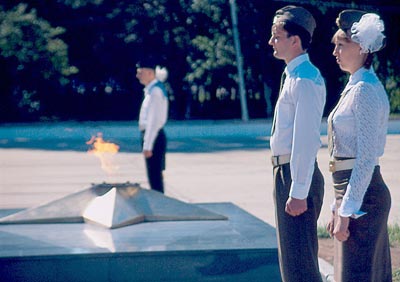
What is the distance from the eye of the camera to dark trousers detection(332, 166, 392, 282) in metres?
3.92

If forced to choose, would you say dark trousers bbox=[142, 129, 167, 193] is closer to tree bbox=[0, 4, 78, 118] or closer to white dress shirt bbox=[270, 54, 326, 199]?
white dress shirt bbox=[270, 54, 326, 199]

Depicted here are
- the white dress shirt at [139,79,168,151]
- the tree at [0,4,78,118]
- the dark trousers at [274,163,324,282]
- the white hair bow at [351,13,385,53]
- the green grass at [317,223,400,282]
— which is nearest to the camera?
the white hair bow at [351,13,385,53]

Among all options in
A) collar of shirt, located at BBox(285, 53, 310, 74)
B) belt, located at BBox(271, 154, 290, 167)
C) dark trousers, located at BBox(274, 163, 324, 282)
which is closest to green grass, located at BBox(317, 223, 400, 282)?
dark trousers, located at BBox(274, 163, 324, 282)

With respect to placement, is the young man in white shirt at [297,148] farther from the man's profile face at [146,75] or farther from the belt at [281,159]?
the man's profile face at [146,75]

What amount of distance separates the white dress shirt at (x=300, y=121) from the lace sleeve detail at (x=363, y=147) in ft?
1.10

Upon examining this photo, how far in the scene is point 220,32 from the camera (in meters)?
29.7

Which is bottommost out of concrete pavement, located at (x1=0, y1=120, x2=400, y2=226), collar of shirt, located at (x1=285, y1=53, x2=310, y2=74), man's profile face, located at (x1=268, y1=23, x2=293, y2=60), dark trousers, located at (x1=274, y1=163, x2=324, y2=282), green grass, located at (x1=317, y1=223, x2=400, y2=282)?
concrete pavement, located at (x1=0, y1=120, x2=400, y2=226)

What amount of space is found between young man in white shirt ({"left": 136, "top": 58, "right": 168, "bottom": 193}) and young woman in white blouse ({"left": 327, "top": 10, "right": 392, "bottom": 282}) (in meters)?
4.75

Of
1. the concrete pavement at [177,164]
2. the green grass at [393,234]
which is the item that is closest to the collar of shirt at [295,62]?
the concrete pavement at [177,164]

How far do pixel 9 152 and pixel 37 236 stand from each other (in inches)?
538

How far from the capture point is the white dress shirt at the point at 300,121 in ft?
13.6

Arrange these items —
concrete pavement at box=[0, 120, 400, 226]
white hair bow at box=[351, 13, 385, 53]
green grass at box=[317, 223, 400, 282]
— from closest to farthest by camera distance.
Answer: white hair bow at box=[351, 13, 385, 53]
green grass at box=[317, 223, 400, 282]
concrete pavement at box=[0, 120, 400, 226]

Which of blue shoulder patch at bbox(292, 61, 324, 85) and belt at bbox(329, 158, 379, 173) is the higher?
blue shoulder patch at bbox(292, 61, 324, 85)

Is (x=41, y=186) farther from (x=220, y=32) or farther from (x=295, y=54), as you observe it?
(x=220, y=32)
